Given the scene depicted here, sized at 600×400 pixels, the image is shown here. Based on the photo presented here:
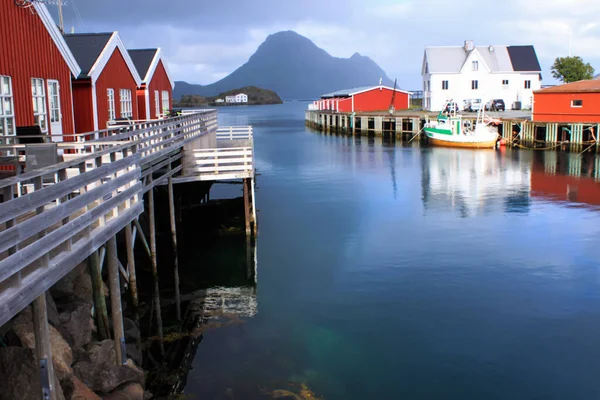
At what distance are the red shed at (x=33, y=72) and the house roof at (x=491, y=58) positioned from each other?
58286 millimetres

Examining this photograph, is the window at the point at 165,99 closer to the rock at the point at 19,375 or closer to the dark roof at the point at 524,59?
the rock at the point at 19,375

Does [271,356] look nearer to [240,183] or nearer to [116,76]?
[116,76]

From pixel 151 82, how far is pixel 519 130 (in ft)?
114

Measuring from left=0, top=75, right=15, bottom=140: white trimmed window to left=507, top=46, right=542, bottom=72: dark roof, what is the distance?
6678 centimetres

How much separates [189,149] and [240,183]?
12.7 meters

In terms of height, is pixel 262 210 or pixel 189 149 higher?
pixel 189 149

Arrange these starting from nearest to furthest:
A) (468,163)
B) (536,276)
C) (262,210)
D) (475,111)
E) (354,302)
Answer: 1. (354,302)
2. (536,276)
3. (262,210)
4. (468,163)
5. (475,111)

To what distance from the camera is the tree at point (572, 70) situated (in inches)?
3095

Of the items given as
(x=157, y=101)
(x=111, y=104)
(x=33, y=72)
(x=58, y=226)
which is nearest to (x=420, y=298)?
(x=58, y=226)

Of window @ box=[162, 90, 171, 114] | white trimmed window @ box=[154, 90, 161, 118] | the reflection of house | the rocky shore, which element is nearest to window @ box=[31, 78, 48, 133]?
the rocky shore

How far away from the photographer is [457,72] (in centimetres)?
7131

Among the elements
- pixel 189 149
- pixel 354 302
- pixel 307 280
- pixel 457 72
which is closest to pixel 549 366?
pixel 354 302

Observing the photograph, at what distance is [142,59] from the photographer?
30.7 metres

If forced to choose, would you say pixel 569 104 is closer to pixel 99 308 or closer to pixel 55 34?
pixel 55 34
